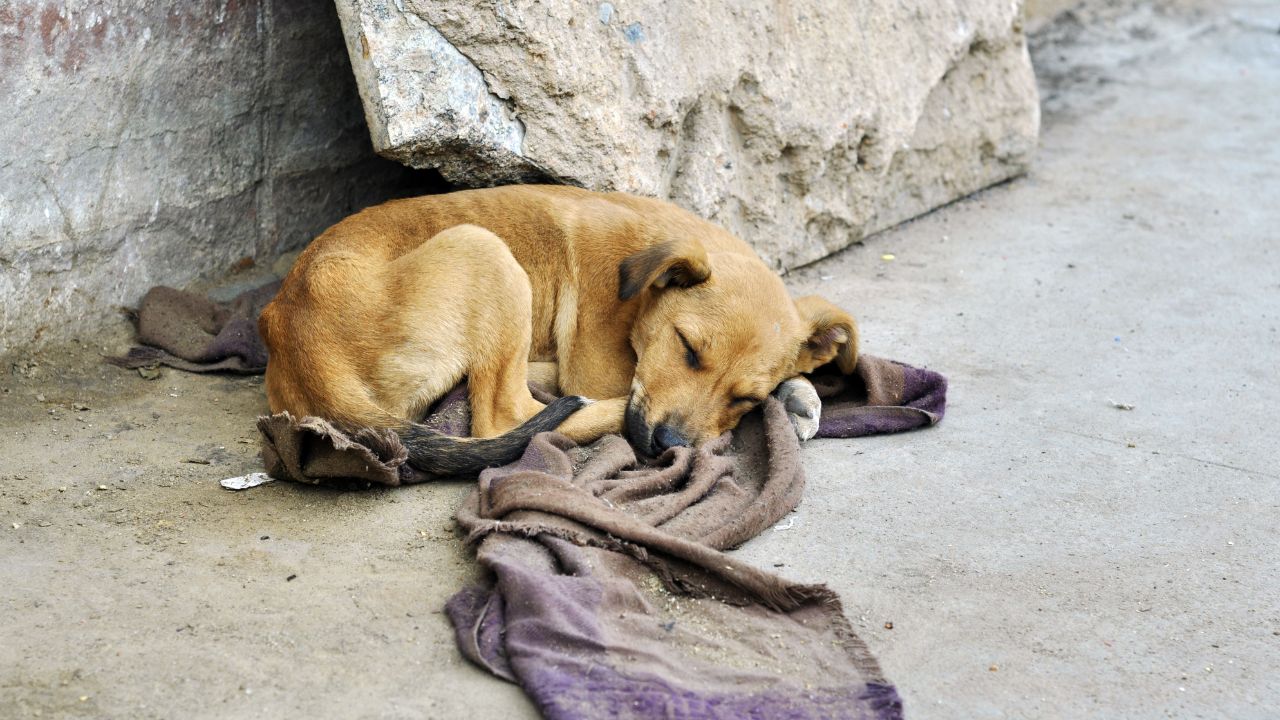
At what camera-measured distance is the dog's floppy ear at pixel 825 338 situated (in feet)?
18.9

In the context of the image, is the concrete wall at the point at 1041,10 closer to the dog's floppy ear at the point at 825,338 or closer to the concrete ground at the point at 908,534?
the concrete ground at the point at 908,534

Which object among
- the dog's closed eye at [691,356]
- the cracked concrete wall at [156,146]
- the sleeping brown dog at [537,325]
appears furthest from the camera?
the cracked concrete wall at [156,146]

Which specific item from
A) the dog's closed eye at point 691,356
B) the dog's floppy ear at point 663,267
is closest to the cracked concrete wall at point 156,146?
the dog's floppy ear at point 663,267

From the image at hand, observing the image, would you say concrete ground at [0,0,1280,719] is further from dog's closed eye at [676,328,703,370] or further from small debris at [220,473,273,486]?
dog's closed eye at [676,328,703,370]

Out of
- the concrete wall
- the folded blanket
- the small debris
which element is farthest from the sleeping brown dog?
the concrete wall

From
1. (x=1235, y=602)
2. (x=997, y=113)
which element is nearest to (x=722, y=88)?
(x=997, y=113)

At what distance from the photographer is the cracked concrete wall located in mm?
5621

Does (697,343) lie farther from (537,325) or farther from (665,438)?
(537,325)

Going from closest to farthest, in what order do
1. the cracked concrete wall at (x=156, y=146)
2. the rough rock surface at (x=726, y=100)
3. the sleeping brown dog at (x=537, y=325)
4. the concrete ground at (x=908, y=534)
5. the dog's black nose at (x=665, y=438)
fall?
the concrete ground at (x=908, y=534) < the sleeping brown dog at (x=537, y=325) < the dog's black nose at (x=665, y=438) < the cracked concrete wall at (x=156, y=146) < the rough rock surface at (x=726, y=100)

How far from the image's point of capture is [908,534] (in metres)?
4.74

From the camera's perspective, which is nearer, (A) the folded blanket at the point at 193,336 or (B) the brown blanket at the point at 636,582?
(B) the brown blanket at the point at 636,582

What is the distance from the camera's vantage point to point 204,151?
6.33 metres

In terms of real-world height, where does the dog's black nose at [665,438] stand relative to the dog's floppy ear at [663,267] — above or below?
below

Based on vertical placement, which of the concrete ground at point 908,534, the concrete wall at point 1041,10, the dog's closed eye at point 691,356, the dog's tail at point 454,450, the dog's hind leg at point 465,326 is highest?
the concrete wall at point 1041,10
